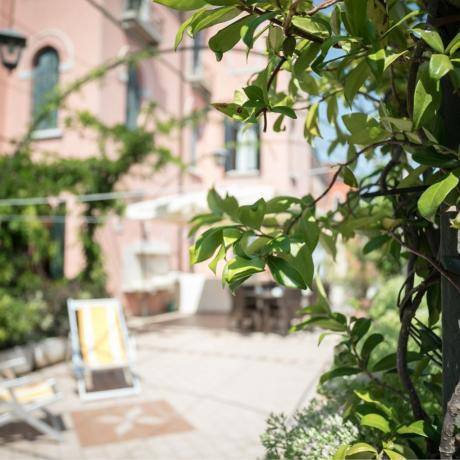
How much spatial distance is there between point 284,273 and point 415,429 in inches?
22.5

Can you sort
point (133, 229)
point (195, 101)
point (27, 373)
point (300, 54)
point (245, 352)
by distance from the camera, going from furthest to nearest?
point (195, 101), point (133, 229), point (245, 352), point (27, 373), point (300, 54)

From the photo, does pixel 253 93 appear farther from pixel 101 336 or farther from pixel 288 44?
pixel 101 336

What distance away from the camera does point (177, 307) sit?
44.0 feet

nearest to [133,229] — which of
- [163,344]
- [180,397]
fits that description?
[163,344]

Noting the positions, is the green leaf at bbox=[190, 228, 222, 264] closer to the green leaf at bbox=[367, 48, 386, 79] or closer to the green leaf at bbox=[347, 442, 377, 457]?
the green leaf at bbox=[367, 48, 386, 79]

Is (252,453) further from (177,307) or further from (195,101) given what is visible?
(195,101)

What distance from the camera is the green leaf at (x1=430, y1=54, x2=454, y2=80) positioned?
73 centimetres

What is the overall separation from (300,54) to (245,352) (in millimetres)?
7004

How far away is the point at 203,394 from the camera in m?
5.33

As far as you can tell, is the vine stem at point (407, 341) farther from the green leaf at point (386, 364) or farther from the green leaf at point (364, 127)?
the green leaf at point (364, 127)

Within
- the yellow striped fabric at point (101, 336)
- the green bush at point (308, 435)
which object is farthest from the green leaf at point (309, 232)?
the yellow striped fabric at point (101, 336)

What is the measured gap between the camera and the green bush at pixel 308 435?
4.40ft

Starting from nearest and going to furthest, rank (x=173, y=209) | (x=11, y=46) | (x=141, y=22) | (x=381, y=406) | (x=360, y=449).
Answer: (x=360, y=449)
(x=381, y=406)
(x=11, y=46)
(x=173, y=209)
(x=141, y=22)

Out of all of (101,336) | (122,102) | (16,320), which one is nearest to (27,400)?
(101,336)
